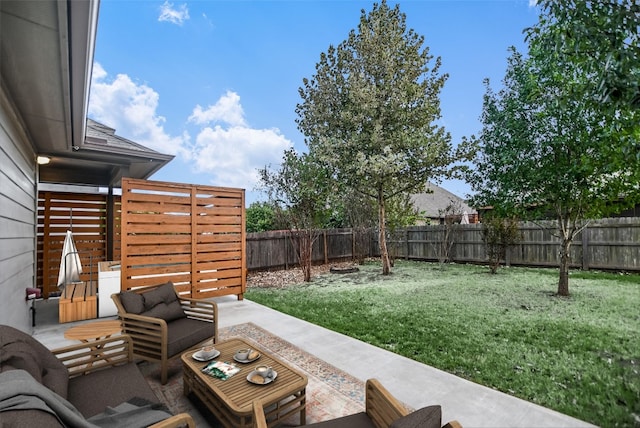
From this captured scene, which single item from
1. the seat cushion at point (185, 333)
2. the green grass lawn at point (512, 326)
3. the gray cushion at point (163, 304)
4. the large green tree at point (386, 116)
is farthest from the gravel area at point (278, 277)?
the seat cushion at point (185, 333)

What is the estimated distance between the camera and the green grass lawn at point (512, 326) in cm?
269

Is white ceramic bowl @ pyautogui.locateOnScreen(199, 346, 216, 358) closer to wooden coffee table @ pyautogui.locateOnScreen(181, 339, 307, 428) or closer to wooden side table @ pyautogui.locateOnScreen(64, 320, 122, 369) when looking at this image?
wooden coffee table @ pyautogui.locateOnScreen(181, 339, 307, 428)

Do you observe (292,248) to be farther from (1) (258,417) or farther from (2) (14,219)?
(1) (258,417)

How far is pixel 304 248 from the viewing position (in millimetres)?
8719

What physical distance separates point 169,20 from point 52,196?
823 cm

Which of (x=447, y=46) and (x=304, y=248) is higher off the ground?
(x=447, y=46)

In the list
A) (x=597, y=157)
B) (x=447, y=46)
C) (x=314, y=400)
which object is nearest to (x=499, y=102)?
(x=597, y=157)

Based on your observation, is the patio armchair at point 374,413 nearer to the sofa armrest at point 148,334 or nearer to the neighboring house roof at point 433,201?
the sofa armrest at point 148,334

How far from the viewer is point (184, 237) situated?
529 cm

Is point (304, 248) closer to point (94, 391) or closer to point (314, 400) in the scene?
point (314, 400)

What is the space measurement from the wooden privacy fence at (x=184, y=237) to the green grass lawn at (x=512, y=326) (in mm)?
1064

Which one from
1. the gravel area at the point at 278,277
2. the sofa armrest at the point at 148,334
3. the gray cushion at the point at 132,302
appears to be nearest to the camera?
the sofa armrest at the point at 148,334

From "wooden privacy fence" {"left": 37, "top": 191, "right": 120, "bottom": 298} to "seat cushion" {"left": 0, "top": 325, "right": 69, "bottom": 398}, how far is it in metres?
4.56

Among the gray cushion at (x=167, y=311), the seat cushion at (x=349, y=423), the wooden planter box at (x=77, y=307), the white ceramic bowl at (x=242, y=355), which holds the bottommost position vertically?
the wooden planter box at (x=77, y=307)
